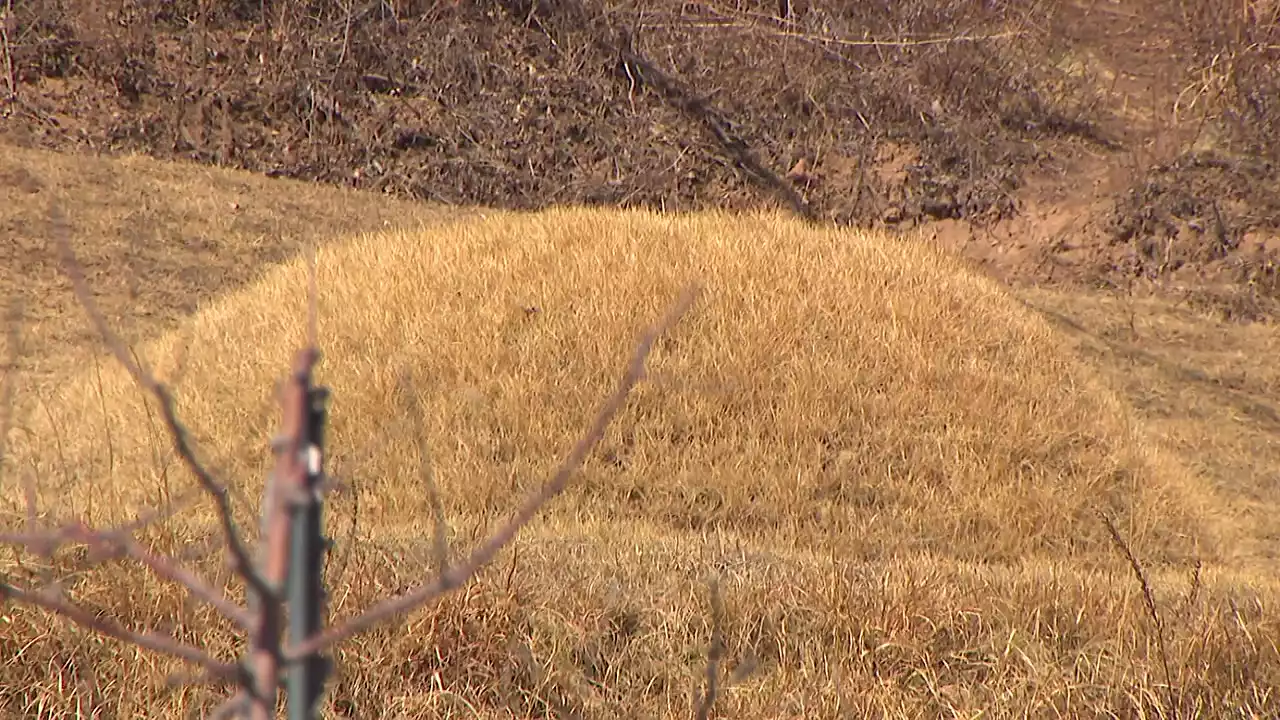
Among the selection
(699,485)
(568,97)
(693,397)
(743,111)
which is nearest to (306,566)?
(699,485)

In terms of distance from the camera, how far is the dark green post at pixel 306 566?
2.78ft

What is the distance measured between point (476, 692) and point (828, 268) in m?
5.03

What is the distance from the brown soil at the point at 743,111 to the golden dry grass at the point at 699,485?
8086 mm

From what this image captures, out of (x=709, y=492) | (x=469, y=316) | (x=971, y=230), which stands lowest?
(x=971, y=230)

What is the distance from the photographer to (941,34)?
19766 millimetres

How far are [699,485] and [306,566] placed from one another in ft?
19.0

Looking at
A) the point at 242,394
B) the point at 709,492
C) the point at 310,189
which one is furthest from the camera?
the point at 310,189

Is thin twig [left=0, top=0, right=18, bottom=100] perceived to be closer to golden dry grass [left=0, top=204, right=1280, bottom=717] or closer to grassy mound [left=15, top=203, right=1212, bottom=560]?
golden dry grass [left=0, top=204, right=1280, bottom=717]

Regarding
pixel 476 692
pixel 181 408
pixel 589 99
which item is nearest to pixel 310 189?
pixel 589 99

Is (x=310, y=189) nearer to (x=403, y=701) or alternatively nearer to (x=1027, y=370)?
(x=1027, y=370)

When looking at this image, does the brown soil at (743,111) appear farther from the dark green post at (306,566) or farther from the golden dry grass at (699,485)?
the dark green post at (306,566)

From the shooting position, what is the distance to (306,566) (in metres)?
0.86

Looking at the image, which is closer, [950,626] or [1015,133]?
[950,626]

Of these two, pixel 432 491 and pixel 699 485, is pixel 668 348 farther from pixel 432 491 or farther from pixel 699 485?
pixel 432 491
